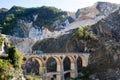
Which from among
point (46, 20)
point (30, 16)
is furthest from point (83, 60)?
point (30, 16)

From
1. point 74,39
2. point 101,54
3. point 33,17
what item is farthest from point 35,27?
point 101,54

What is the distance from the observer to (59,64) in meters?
104

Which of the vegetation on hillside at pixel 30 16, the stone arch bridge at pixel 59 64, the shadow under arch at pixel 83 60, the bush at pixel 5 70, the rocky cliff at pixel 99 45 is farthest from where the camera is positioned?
the vegetation on hillside at pixel 30 16

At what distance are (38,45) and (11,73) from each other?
73589 millimetres

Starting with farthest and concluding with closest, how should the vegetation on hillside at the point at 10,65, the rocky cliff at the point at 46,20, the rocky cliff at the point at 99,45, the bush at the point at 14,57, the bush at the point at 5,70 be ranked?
the rocky cliff at the point at 46,20, the rocky cliff at the point at 99,45, the bush at the point at 14,57, the vegetation on hillside at the point at 10,65, the bush at the point at 5,70

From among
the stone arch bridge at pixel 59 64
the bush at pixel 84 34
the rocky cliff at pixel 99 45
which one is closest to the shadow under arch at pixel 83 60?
the stone arch bridge at pixel 59 64

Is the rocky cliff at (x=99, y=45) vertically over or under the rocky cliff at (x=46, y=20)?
under

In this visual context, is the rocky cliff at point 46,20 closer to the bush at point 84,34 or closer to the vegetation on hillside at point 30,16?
the vegetation on hillside at point 30,16

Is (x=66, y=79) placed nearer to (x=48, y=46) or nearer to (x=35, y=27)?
(x=48, y=46)

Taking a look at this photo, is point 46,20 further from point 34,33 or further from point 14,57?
point 14,57

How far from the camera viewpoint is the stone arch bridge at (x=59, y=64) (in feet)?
318

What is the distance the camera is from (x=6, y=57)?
212 ft

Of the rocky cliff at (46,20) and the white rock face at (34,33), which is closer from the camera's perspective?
the rocky cliff at (46,20)

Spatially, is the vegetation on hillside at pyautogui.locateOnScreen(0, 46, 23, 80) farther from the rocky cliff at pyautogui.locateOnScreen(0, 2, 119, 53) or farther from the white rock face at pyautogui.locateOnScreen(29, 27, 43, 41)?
the white rock face at pyautogui.locateOnScreen(29, 27, 43, 41)
